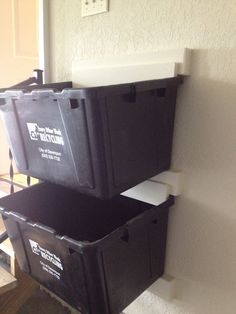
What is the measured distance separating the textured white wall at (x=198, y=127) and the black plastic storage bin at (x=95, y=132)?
0.23ft

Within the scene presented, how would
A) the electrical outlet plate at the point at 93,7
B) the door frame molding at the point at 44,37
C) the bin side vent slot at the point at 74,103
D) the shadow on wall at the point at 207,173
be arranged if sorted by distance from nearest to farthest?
the bin side vent slot at the point at 74,103, the shadow on wall at the point at 207,173, the electrical outlet plate at the point at 93,7, the door frame molding at the point at 44,37

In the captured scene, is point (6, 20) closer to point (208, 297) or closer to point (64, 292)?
point (64, 292)

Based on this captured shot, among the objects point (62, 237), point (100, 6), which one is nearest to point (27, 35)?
point (100, 6)

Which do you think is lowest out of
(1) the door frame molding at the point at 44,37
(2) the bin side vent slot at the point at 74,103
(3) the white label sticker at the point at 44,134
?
(3) the white label sticker at the point at 44,134

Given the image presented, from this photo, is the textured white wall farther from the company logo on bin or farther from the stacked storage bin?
the company logo on bin

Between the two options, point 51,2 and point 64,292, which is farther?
point 51,2

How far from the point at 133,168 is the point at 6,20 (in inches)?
66.5

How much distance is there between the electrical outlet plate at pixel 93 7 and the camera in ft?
2.89

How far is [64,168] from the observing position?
70cm

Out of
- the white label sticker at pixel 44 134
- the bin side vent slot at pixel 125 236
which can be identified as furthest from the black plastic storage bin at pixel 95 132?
the bin side vent slot at pixel 125 236

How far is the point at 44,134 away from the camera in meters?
0.72

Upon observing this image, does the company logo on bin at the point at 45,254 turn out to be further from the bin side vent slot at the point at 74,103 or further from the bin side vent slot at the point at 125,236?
the bin side vent slot at the point at 74,103

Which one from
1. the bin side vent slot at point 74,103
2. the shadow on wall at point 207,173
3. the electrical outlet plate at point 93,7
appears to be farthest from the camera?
the electrical outlet plate at point 93,7

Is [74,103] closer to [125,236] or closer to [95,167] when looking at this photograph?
[95,167]
